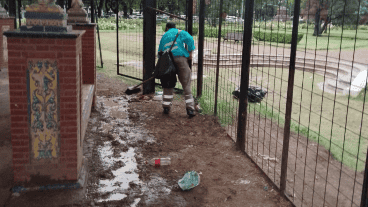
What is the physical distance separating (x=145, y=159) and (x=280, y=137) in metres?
2.88

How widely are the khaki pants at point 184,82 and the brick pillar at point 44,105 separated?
3.53 metres

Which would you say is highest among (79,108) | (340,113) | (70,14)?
(70,14)

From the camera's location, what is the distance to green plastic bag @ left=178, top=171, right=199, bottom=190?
4438mm

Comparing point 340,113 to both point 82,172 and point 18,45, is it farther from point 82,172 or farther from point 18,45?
point 18,45

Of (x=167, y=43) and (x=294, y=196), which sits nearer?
(x=294, y=196)

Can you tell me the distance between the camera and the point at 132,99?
29.6ft

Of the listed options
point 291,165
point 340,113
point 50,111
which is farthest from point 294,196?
point 340,113

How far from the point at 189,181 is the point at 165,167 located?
686 millimetres

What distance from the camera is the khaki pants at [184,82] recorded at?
24.8ft

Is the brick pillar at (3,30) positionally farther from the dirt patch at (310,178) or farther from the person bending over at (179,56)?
the dirt patch at (310,178)

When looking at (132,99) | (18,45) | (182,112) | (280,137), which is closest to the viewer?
(18,45)

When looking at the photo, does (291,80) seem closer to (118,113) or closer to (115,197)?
(115,197)

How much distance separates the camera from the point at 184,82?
772cm

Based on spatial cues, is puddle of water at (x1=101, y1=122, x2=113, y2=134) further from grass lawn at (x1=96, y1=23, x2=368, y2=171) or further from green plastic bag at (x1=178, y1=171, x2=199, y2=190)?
green plastic bag at (x1=178, y1=171, x2=199, y2=190)
